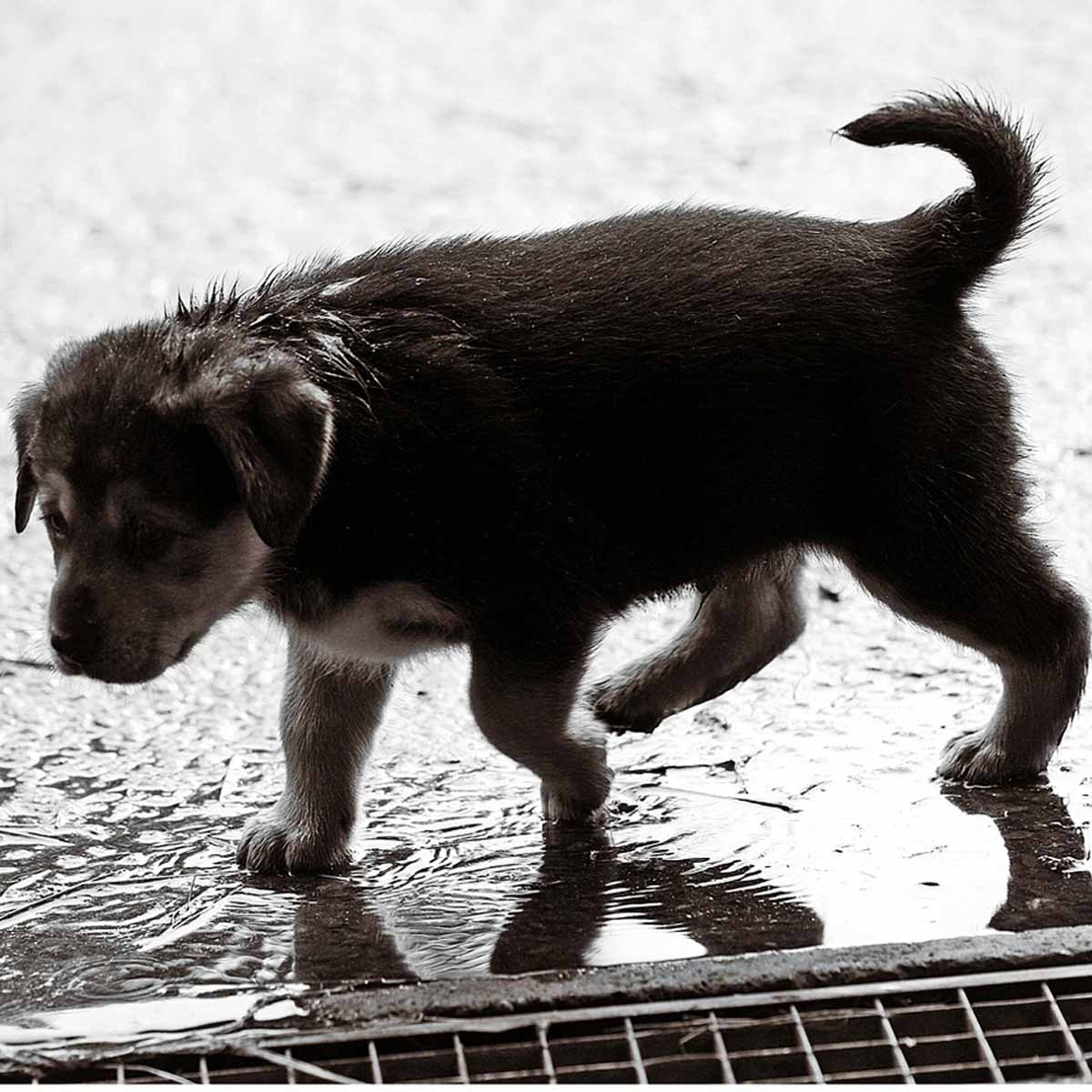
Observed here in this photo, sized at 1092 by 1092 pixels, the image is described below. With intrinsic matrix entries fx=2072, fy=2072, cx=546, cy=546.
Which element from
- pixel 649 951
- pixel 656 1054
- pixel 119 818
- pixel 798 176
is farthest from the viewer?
pixel 798 176

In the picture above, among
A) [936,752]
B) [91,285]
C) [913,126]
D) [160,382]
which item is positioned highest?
[913,126]

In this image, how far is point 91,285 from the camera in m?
7.27

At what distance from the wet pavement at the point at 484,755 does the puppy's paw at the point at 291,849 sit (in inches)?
1.8

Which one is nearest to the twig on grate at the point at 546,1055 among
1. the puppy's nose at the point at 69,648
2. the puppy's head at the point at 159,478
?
the puppy's head at the point at 159,478

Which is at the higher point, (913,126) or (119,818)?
(913,126)

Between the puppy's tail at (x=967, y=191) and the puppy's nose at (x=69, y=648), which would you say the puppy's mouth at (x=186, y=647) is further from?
the puppy's tail at (x=967, y=191)

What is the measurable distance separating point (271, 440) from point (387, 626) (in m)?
Answer: 0.54

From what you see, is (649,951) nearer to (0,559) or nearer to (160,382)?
(160,382)

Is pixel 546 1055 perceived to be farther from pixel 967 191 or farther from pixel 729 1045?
pixel 967 191

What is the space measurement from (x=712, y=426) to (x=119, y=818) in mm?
1535

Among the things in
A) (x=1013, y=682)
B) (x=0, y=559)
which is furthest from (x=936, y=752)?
(x=0, y=559)

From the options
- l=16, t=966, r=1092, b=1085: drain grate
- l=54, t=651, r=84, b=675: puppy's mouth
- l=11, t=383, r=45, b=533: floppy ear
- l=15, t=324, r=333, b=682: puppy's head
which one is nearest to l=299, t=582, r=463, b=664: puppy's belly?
l=15, t=324, r=333, b=682: puppy's head

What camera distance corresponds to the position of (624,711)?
4848 millimetres

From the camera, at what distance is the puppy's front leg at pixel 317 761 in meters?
4.30
